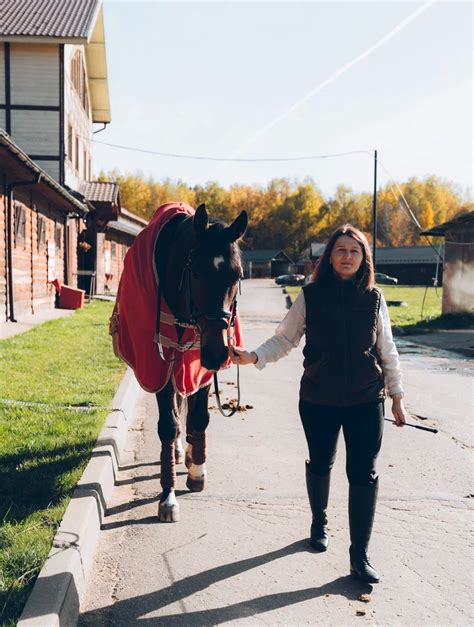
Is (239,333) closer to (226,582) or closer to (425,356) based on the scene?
(226,582)

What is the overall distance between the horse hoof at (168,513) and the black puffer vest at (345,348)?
125 cm

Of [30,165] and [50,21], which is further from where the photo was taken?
[50,21]

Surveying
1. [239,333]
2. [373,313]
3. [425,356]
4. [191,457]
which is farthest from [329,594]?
[425,356]

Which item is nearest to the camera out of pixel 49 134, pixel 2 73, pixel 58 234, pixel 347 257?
pixel 347 257

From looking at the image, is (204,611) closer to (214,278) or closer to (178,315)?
(214,278)

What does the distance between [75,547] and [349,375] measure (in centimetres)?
173

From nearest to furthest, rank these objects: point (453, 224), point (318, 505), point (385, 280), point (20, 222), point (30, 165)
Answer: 1. point (318, 505)
2. point (30, 165)
3. point (20, 222)
4. point (453, 224)
5. point (385, 280)

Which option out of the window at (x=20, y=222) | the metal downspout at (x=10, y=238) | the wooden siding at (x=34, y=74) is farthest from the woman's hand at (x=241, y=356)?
the wooden siding at (x=34, y=74)

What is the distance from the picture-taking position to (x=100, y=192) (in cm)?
2622

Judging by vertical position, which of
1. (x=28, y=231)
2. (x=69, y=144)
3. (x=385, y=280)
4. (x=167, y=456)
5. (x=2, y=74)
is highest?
(x=2, y=74)

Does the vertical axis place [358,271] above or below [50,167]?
below

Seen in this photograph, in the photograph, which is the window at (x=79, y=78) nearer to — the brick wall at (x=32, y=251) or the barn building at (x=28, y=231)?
the barn building at (x=28, y=231)

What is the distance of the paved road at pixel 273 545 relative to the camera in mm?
3021

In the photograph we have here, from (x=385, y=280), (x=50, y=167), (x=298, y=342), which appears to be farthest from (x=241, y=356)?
(x=385, y=280)
